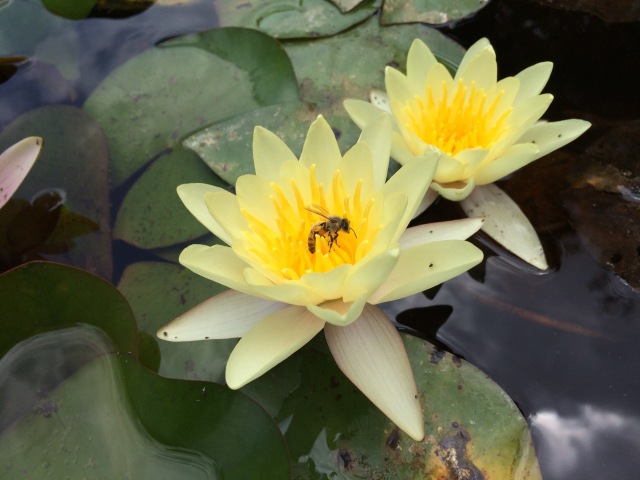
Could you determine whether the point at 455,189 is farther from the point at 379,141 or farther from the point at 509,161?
the point at 379,141

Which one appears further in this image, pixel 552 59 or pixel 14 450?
pixel 552 59

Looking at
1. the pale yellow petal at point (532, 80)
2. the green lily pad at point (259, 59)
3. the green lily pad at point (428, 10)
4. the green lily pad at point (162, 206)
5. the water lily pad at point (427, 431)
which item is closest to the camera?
the water lily pad at point (427, 431)

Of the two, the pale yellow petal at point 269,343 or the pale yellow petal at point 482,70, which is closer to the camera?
the pale yellow petal at point 269,343

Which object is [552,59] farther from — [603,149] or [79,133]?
[79,133]

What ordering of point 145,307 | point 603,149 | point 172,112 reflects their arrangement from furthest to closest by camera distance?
point 172,112, point 603,149, point 145,307

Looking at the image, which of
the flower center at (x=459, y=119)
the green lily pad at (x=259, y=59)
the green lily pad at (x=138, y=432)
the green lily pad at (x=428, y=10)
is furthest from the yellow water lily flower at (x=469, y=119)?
the green lily pad at (x=138, y=432)

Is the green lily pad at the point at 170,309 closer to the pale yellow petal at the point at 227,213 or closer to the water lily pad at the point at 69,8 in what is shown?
the pale yellow petal at the point at 227,213

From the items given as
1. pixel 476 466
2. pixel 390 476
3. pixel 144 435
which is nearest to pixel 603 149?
pixel 476 466
